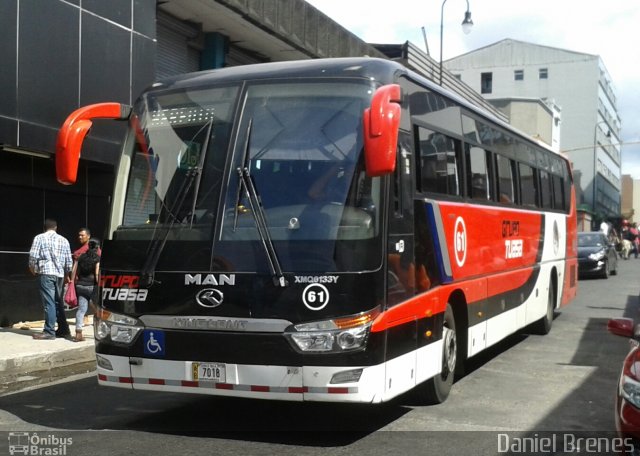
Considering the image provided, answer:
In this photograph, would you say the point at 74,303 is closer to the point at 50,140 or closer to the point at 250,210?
the point at 50,140

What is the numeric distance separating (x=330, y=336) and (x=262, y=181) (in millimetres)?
1324

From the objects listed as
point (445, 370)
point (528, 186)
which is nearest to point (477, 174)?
point (445, 370)

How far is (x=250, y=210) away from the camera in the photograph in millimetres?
6219

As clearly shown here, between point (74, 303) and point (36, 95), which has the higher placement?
point (36, 95)

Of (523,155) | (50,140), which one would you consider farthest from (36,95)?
(523,155)

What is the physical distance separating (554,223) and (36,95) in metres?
9.01

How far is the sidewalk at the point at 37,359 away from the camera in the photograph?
973 centimetres

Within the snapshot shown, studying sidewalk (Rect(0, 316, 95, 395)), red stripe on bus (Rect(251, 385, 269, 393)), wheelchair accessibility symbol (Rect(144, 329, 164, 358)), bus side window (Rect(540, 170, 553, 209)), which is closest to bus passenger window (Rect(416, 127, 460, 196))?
red stripe on bus (Rect(251, 385, 269, 393))

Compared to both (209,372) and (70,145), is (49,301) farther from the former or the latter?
(209,372)

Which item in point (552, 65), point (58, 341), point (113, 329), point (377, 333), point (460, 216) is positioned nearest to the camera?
point (377, 333)

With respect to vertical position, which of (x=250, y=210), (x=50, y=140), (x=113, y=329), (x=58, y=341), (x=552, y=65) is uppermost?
(x=552, y=65)

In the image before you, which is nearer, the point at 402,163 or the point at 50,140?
the point at 402,163

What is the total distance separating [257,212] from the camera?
619 centimetres

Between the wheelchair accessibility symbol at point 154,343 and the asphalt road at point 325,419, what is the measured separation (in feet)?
2.31
